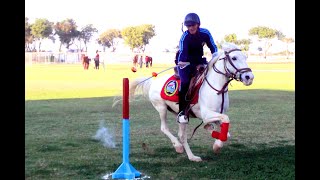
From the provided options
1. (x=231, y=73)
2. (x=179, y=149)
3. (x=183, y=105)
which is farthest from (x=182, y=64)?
(x=179, y=149)

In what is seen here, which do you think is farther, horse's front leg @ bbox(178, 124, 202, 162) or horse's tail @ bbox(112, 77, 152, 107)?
horse's tail @ bbox(112, 77, 152, 107)

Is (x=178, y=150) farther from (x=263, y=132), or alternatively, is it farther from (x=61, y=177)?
(x=263, y=132)

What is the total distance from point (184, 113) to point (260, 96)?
38.7 feet

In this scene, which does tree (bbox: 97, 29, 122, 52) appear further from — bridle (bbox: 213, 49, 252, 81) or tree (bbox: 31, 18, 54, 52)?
bridle (bbox: 213, 49, 252, 81)

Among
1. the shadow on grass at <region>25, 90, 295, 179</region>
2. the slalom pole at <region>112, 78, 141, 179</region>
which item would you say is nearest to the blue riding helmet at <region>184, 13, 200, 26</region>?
the slalom pole at <region>112, 78, 141, 179</region>

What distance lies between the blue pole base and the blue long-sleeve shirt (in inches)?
76.6

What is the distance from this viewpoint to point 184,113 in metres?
6.94

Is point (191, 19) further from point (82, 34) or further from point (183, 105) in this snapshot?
point (82, 34)

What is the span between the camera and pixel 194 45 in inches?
269

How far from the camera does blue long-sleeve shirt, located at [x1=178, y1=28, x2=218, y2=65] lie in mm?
6809

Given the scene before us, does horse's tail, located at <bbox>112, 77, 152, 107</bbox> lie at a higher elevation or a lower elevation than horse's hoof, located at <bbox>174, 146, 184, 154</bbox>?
higher

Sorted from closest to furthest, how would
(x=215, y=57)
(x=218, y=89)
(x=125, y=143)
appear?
(x=125, y=143) → (x=218, y=89) → (x=215, y=57)

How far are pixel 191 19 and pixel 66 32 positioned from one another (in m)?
77.1

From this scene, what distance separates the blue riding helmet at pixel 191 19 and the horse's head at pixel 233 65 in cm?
56
